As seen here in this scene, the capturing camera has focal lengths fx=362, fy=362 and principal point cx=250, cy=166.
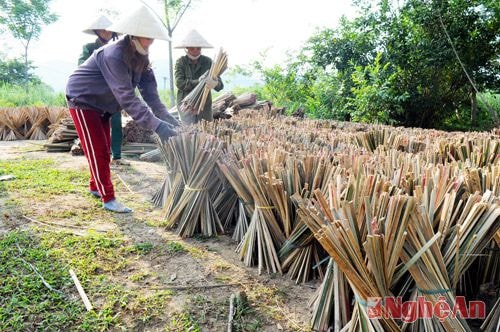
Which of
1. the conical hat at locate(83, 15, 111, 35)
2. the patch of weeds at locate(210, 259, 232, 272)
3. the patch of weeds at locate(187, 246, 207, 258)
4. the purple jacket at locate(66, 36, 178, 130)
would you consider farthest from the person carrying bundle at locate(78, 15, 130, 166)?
the patch of weeds at locate(210, 259, 232, 272)

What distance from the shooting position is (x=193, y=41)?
4.95 metres

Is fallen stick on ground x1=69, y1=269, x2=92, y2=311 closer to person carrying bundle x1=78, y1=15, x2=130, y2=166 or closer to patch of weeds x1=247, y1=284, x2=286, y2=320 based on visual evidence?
patch of weeds x1=247, y1=284, x2=286, y2=320

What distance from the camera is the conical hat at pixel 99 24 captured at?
4703 millimetres

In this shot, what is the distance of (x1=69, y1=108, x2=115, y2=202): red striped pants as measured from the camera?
3297 millimetres

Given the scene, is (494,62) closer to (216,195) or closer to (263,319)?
(216,195)

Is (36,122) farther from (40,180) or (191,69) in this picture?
(191,69)

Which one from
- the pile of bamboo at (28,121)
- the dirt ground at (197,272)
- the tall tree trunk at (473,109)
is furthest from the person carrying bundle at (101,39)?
the tall tree trunk at (473,109)

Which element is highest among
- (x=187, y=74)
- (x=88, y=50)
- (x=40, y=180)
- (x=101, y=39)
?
(x=101, y=39)

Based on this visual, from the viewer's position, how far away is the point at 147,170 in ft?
17.0

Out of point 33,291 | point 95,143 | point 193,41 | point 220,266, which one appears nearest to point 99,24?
point 193,41

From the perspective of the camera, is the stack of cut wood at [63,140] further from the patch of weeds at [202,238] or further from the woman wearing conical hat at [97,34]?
the patch of weeds at [202,238]

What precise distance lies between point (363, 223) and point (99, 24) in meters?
4.58

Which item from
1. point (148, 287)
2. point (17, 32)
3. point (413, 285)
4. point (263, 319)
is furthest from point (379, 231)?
point (17, 32)

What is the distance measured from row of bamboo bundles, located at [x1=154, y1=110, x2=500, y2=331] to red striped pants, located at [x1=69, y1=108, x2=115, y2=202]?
85 centimetres
